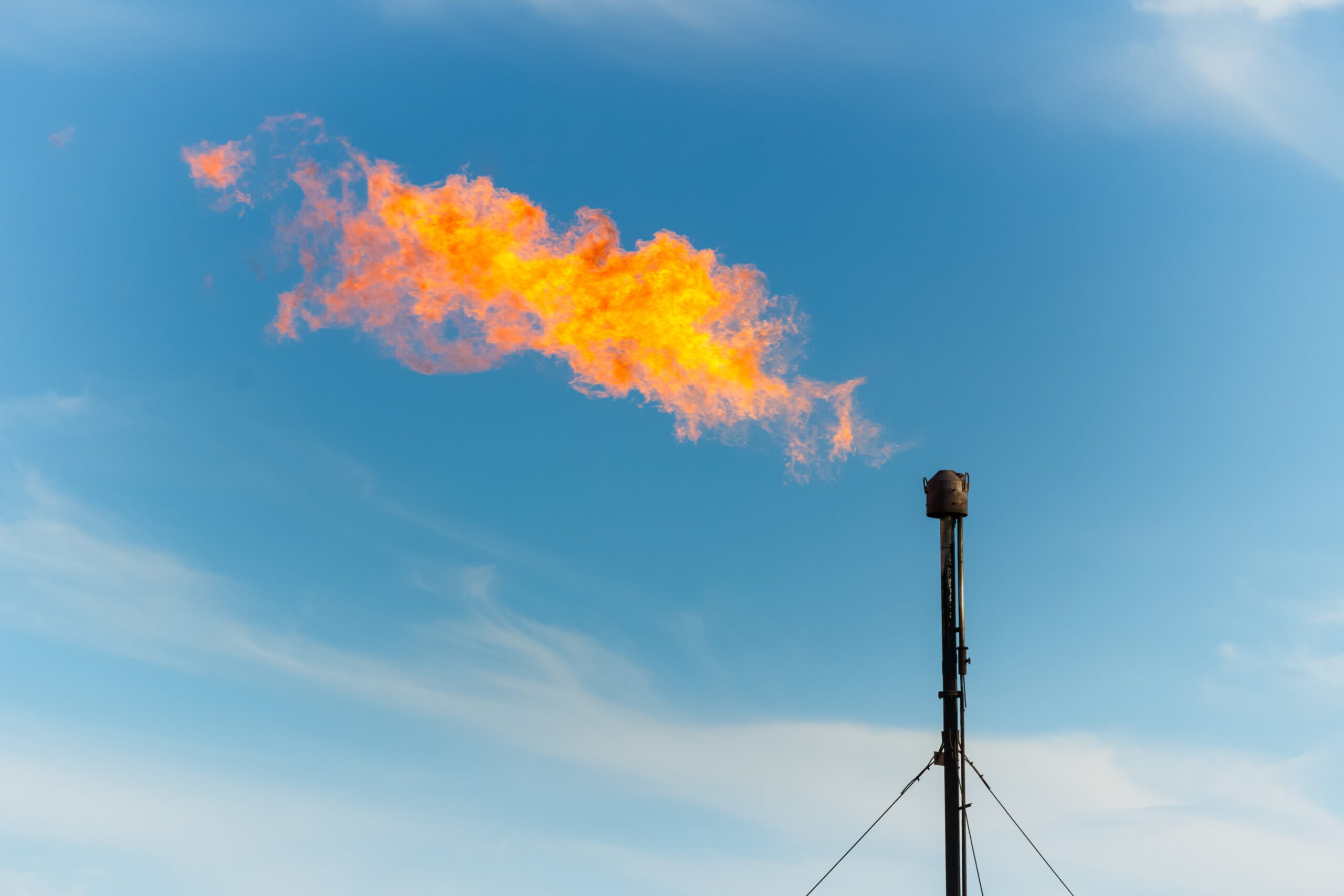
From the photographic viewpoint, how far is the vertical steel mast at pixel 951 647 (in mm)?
21844

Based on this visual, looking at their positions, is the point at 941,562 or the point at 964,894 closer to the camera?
the point at 964,894

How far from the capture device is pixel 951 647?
23.0 m

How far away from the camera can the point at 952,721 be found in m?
22.5

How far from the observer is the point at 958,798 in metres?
22.0

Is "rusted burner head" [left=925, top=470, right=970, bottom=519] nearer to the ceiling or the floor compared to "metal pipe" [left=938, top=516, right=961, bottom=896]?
nearer to the ceiling

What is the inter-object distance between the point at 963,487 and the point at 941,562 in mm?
1684

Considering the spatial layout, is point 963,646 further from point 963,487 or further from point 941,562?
point 963,487

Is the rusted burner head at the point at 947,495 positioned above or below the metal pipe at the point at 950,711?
above

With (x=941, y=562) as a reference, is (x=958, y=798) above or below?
below

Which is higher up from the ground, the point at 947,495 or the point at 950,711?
the point at 947,495

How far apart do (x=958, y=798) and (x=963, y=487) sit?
6444 mm

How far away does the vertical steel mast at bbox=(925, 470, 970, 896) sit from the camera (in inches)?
860

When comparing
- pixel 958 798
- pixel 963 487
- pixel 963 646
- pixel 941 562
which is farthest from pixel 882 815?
pixel 963 487

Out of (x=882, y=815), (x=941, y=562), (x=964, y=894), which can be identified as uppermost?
(x=941, y=562)
